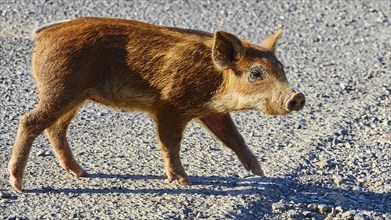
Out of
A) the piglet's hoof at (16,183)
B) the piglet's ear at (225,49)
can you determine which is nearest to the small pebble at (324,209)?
the piglet's ear at (225,49)

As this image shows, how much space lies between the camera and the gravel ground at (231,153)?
341 inches

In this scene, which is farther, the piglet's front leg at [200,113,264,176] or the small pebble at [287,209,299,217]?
the piglet's front leg at [200,113,264,176]

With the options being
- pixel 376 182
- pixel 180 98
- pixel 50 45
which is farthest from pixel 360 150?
pixel 50 45

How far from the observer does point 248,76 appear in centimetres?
886

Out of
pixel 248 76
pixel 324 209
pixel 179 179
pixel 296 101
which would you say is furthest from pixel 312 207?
pixel 248 76

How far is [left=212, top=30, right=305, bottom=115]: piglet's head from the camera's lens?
28.7 feet

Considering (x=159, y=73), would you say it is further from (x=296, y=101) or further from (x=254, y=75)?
(x=296, y=101)

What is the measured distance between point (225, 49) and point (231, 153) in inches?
65.5

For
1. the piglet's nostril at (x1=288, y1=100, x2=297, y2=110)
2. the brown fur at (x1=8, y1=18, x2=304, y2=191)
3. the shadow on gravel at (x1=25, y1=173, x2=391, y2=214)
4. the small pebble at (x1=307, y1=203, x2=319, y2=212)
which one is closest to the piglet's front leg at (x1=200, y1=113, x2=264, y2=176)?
the shadow on gravel at (x1=25, y1=173, x2=391, y2=214)

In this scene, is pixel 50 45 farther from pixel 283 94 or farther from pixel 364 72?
pixel 364 72

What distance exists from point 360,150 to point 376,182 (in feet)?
2.47

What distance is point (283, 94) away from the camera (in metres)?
8.70

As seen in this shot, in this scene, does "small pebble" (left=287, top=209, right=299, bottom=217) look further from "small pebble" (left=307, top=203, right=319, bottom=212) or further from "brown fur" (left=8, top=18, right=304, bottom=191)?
"brown fur" (left=8, top=18, right=304, bottom=191)

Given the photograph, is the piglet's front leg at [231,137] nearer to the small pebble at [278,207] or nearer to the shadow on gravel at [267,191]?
the shadow on gravel at [267,191]
